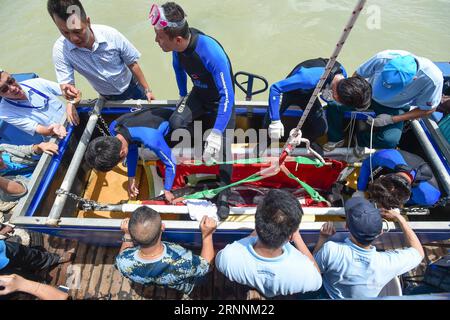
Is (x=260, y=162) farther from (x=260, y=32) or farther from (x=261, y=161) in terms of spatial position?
(x=260, y=32)

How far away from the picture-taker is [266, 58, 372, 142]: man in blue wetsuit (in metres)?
2.74

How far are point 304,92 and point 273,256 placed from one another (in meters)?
1.75

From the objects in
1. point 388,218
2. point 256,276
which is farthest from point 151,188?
point 388,218

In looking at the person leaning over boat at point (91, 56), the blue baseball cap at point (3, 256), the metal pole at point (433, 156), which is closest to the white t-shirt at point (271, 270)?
the metal pole at point (433, 156)

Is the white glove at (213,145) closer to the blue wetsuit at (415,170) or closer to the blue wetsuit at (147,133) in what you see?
the blue wetsuit at (147,133)

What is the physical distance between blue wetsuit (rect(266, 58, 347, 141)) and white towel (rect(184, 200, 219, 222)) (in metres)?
1.09

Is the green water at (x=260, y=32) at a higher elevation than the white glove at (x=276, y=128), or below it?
below

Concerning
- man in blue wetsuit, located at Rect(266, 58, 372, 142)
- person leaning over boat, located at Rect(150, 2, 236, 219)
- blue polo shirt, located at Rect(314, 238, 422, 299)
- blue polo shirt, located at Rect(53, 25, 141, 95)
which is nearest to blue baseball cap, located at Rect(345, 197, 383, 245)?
blue polo shirt, located at Rect(314, 238, 422, 299)

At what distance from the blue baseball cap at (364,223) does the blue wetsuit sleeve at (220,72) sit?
1336 mm

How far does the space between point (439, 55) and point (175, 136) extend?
6.40 meters

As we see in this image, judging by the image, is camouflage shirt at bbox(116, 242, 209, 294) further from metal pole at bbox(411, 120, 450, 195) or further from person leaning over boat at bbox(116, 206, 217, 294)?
metal pole at bbox(411, 120, 450, 195)

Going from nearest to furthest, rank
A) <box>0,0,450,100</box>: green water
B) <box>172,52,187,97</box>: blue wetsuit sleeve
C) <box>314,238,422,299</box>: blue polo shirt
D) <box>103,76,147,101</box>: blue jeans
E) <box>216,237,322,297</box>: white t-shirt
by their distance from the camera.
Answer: <box>216,237,322,297</box>: white t-shirt → <box>314,238,422,299</box>: blue polo shirt → <box>172,52,187,97</box>: blue wetsuit sleeve → <box>103,76,147,101</box>: blue jeans → <box>0,0,450,100</box>: green water

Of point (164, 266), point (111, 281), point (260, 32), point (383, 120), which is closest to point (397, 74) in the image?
point (383, 120)

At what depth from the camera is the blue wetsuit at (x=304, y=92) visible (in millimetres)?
3031
